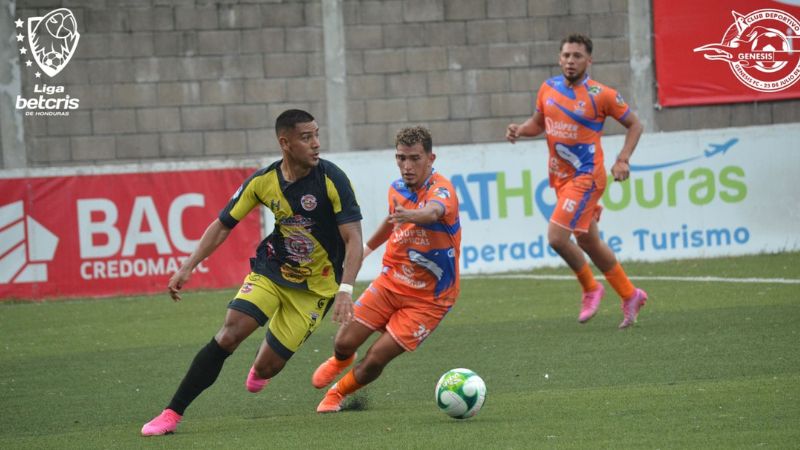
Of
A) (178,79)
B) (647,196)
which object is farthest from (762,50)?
(178,79)

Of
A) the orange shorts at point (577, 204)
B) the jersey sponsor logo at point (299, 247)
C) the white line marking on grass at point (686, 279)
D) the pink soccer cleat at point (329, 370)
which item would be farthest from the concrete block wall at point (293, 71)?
the jersey sponsor logo at point (299, 247)

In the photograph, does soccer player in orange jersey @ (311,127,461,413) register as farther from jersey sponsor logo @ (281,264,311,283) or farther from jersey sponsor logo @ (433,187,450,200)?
jersey sponsor logo @ (281,264,311,283)

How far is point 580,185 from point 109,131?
30.4ft

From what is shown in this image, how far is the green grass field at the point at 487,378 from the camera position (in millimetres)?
5930

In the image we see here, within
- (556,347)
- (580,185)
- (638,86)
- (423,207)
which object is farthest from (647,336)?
(638,86)

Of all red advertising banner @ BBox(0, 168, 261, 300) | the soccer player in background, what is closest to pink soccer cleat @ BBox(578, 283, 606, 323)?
the soccer player in background

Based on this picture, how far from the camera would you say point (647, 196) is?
1504 cm

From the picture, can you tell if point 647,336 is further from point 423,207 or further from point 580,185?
point 423,207

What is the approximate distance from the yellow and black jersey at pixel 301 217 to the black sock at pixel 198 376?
60 cm

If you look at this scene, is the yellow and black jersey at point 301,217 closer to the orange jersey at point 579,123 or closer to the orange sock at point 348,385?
the orange sock at point 348,385

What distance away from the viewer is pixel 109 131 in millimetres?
17094

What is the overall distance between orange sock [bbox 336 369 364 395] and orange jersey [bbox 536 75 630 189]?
11.9 ft

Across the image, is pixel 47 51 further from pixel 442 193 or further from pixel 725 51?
A: pixel 442 193

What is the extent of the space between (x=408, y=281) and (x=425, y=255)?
0.19 meters
